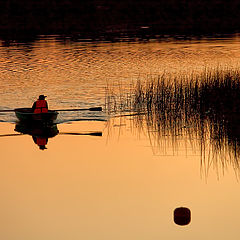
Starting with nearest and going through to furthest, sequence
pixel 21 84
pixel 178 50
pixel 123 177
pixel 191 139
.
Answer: pixel 123 177, pixel 191 139, pixel 21 84, pixel 178 50

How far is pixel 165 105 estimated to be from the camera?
26781 millimetres

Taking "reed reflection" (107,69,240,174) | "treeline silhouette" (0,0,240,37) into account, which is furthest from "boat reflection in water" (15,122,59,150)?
"treeline silhouette" (0,0,240,37)

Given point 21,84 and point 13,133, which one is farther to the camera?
point 21,84

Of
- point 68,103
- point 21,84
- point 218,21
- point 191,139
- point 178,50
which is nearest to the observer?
point 191,139

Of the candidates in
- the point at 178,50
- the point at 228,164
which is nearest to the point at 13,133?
the point at 228,164

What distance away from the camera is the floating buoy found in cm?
1572

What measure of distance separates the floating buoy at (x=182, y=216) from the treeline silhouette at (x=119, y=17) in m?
56.7

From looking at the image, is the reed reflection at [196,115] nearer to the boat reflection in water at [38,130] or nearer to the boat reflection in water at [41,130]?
the boat reflection in water at [41,130]

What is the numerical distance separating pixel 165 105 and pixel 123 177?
7.74 metres

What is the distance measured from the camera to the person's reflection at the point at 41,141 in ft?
78.9

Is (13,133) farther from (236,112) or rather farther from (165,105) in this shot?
(236,112)

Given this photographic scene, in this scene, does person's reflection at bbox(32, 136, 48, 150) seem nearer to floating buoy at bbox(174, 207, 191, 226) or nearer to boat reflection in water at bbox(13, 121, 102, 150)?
boat reflection in water at bbox(13, 121, 102, 150)

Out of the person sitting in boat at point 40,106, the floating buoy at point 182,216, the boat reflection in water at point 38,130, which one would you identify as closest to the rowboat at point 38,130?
the boat reflection in water at point 38,130

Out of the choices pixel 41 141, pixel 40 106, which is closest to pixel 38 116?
pixel 40 106
